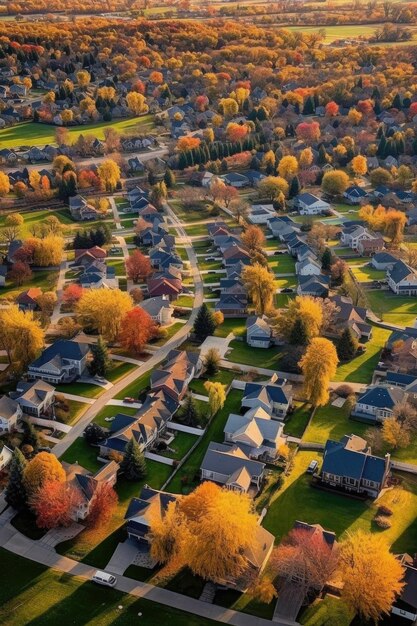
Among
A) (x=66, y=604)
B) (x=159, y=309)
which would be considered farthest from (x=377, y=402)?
(x=66, y=604)

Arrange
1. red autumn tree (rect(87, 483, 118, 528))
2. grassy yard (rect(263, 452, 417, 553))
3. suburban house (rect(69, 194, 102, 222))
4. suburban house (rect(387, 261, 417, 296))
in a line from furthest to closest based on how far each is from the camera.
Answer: suburban house (rect(69, 194, 102, 222)) < suburban house (rect(387, 261, 417, 296)) < red autumn tree (rect(87, 483, 118, 528)) < grassy yard (rect(263, 452, 417, 553))

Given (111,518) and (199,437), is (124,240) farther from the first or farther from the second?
(111,518)

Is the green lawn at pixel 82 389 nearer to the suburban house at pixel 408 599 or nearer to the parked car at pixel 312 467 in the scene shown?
the parked car at pixel 312 467

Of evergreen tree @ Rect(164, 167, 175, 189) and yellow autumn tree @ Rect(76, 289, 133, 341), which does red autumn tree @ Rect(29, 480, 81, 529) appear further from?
evergreen tree @ Rect(164, 167, 175, 189)

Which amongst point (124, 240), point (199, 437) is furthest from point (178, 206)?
point (199, 437)

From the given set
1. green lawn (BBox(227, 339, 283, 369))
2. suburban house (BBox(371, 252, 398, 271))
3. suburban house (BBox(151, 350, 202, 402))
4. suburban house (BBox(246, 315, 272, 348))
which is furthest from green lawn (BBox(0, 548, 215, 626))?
suburban house (BBox(371, 252, 398, 271))

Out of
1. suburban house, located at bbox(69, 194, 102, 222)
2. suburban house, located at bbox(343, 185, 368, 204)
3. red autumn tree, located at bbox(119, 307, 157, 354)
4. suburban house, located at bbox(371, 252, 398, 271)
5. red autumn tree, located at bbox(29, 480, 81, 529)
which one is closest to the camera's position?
red autumn tree, located at bbox(29, 480, 81, 529)

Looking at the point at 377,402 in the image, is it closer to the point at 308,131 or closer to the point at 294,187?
the point at 294,187

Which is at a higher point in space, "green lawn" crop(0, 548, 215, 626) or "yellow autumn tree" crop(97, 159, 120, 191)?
"yellow autumn tree" crop(97, 159, 120, 191)
